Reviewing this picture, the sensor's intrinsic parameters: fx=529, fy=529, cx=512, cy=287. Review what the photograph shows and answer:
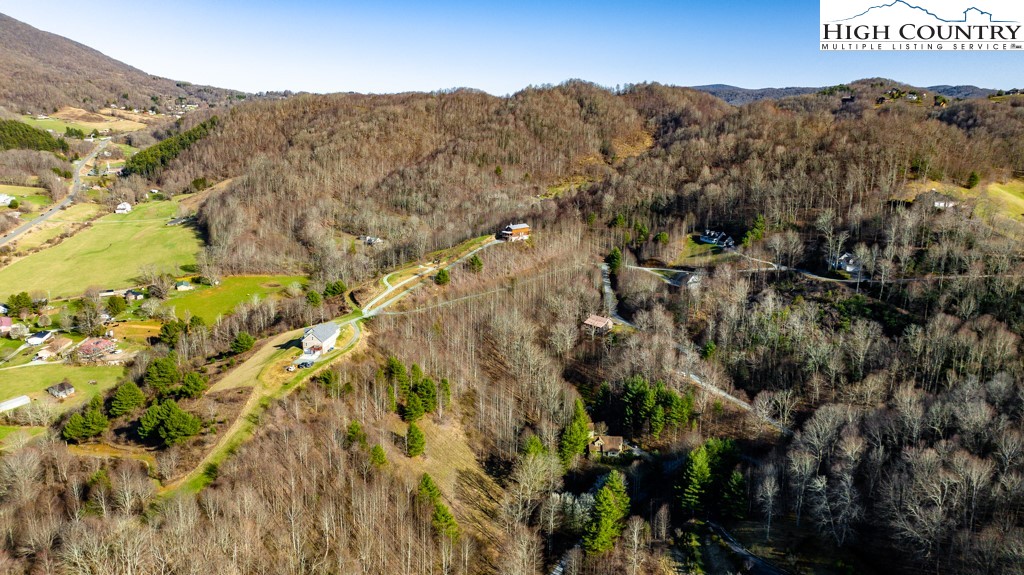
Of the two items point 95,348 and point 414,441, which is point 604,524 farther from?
point 95,348

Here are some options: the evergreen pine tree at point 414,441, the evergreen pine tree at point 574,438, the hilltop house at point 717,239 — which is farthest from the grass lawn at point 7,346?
the hilltop house at point 717,239

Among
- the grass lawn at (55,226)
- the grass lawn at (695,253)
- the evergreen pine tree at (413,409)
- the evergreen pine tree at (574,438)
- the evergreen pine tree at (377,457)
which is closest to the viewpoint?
the evergreen pine tree at (377,457)

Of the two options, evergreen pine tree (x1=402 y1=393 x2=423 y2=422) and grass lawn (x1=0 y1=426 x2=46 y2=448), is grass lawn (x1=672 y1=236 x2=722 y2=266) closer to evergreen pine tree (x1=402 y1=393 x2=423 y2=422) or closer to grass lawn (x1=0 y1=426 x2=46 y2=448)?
evergreen pine tree (x1=402 y1=393 x2=423 y2=422)

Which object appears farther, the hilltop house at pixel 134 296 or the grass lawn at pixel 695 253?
the grass lawn at pixel 695 253

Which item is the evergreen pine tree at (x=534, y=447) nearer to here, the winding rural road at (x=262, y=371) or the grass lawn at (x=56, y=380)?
the winding rural road at (x=262, y=371)

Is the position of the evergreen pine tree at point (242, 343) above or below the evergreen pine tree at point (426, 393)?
above

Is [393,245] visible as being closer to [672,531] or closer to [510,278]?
[510,278]
